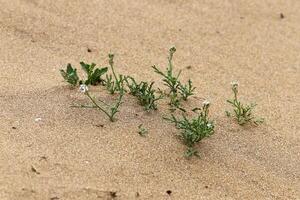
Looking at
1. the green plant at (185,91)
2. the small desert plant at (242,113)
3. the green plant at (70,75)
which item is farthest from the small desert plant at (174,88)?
the green plant at (70,75)

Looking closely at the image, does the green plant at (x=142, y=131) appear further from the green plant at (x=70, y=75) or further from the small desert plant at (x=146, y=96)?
the green plant at (x=70, y=75)

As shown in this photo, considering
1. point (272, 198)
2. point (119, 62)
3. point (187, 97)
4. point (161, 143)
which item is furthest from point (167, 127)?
point (119, 62)

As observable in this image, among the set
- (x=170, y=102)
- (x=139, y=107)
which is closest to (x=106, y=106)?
(x=139, y=107)

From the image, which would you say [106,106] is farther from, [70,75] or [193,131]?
[193,131]

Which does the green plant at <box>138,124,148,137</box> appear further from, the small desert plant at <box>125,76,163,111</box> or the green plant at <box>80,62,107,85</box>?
the green plant at <box>80,62,107,85</box>

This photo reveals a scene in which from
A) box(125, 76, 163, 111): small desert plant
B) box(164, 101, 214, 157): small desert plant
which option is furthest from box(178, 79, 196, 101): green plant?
box(164, 101, 214, 157): small desert plant

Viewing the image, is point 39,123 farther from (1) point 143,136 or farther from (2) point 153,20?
(2) point 153,20
